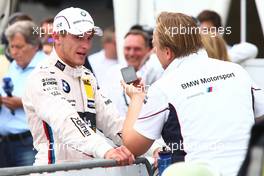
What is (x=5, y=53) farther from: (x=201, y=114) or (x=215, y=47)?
(x=201, y=114)

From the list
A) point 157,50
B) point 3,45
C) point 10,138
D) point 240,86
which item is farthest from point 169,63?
point 3,45

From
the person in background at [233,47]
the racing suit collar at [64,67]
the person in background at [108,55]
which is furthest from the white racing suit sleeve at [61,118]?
the person in background at [108,55]

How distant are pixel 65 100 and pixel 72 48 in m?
Result: 0.34

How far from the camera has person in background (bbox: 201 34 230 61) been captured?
610 cm

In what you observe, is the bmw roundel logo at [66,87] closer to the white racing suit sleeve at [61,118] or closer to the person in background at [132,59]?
the white racing suit sleeve at [61,118]

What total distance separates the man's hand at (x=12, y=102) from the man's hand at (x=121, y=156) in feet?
9.11

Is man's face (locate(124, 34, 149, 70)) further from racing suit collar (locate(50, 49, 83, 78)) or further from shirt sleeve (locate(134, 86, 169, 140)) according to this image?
shirt sleeve (locate(134, 86, 169, 140))

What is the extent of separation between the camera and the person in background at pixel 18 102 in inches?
277

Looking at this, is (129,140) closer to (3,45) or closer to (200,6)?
(3,45)

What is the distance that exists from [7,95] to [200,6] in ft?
8.17

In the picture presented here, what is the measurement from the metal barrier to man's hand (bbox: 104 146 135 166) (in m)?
0.03

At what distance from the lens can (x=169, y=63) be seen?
14.3 ft

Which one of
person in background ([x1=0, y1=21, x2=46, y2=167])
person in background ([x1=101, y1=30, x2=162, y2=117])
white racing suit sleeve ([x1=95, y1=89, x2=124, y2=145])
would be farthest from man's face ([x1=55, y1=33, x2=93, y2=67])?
person in background ([x1=101, y1=30, x2=162, y2=117])

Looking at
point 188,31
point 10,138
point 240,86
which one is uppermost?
point 188,31
